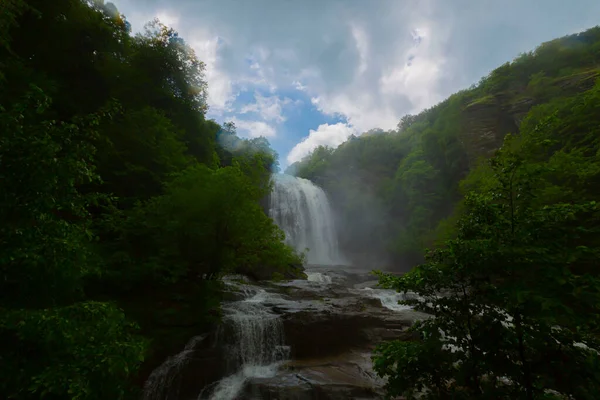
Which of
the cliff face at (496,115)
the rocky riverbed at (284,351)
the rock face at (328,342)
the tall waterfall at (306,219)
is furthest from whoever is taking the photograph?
the tall waterfall at (306,219)

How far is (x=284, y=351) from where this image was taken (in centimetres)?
973

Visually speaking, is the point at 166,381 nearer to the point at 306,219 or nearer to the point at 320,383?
the point at 320,383

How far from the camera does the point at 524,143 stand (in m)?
3.29

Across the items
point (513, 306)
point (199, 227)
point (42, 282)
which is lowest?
point (513, 306)

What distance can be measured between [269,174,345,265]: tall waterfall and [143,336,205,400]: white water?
83.2ft

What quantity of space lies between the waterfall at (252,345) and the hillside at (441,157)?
17741 mm

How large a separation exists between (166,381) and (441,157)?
1337 inches

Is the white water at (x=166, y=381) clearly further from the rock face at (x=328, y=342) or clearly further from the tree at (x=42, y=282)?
the tree at (x=42, y=282)

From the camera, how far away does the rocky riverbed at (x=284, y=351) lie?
752cm

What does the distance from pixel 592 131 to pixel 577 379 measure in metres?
16.0

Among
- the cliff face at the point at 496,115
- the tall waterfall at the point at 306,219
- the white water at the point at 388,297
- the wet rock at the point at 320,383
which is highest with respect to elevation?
the cliff face at the point at 496,115

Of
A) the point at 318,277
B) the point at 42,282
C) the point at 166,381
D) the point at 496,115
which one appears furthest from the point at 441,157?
the point at 42,282

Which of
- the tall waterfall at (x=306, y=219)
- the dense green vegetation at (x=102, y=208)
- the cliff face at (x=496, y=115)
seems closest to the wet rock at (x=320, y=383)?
the dense green vegetation at (x=102, y=208)

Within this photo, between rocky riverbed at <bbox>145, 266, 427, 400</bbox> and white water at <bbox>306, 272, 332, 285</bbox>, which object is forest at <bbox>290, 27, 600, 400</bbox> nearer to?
rocky riverbed at <bbox>145, 266, 427, 400</bbox>
